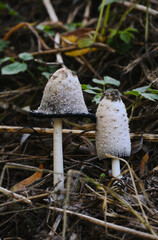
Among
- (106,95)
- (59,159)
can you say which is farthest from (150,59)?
(59,159)

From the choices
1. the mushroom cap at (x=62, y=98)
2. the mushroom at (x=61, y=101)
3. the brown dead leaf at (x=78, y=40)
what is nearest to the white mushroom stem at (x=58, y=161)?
the mushroom at (x=61, y=101)

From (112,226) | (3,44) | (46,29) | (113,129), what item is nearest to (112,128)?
(113,129)

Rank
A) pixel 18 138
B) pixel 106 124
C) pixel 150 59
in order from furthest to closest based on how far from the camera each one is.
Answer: pixel 150 59 < pixel 18 138 < pixel 106 124

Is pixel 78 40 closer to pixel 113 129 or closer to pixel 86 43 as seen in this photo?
pixel 86 43

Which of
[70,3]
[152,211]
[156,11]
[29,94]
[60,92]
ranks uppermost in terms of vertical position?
[70,3]

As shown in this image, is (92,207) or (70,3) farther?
(70,3)

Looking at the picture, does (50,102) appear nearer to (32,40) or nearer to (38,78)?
(38,78)
